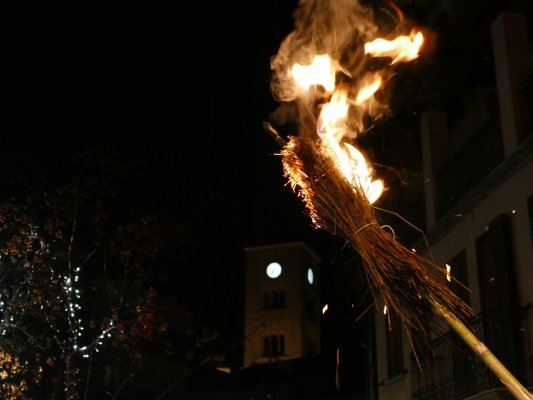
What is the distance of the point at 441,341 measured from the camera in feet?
39.4

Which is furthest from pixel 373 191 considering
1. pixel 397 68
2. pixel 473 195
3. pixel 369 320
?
pixel 369 320

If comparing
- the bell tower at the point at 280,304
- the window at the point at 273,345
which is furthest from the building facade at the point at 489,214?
the bell tower at the point at 280,304

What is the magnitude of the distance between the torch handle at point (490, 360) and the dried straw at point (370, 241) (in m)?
0.17

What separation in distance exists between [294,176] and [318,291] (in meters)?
57.9

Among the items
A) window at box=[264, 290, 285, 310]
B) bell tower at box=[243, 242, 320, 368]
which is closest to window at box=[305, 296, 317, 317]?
bell tower at box=[243, 242, 320, 368]

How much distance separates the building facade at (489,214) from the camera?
10.3m

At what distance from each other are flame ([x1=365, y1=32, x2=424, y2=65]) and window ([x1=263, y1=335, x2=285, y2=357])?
157ft

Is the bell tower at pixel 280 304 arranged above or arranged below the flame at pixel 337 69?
above

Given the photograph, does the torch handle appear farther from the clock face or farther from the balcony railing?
the clock face

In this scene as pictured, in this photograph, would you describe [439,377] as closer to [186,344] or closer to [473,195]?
[473,195]

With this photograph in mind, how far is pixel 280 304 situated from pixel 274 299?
0.73 meters

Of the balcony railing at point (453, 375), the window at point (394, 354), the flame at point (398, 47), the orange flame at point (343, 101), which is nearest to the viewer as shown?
the orange flame at point (343, 101)

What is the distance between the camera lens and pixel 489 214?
37.6 ft

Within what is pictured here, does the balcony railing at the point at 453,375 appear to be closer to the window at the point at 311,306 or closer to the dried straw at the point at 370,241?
the dried straw at the point at 370,241
